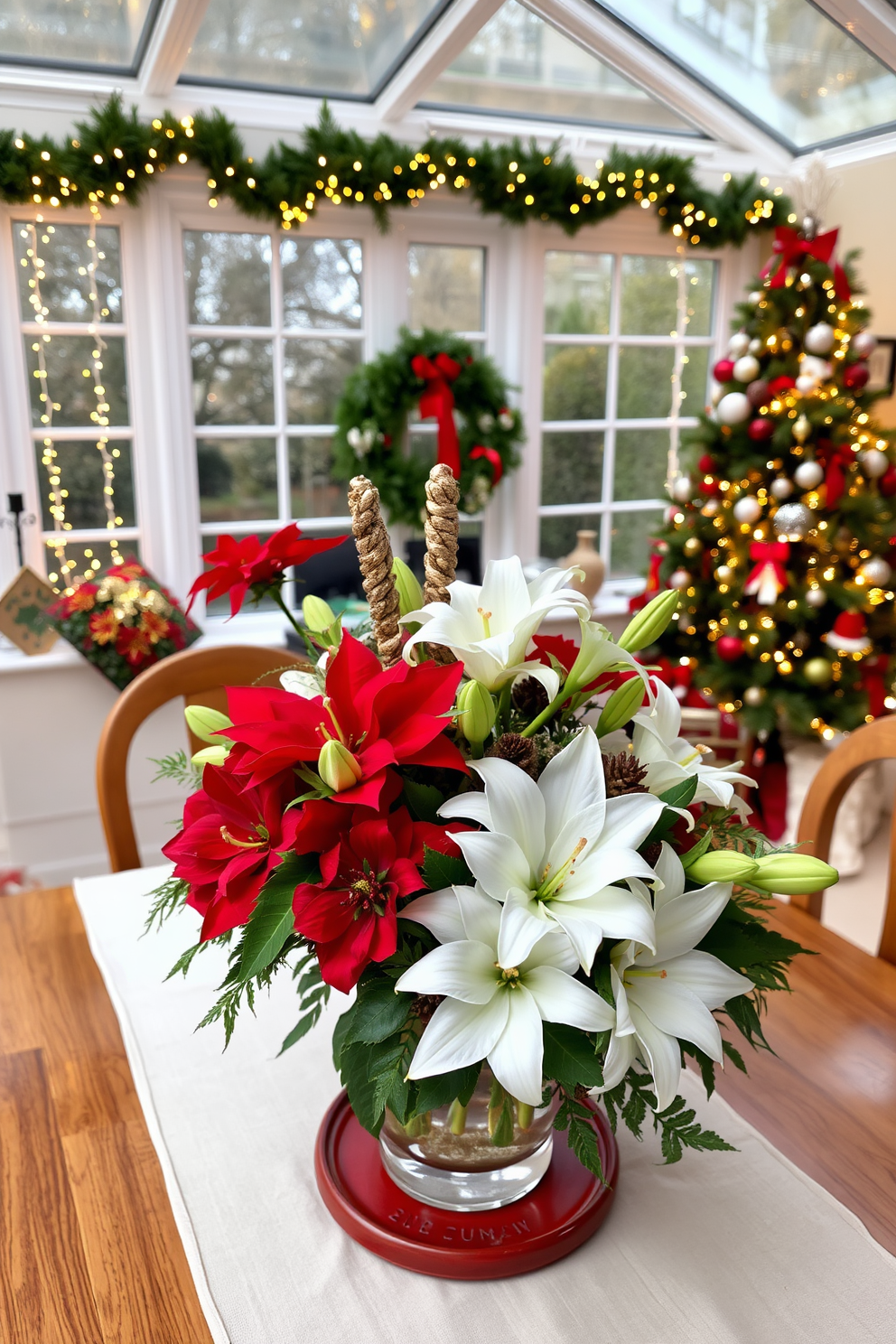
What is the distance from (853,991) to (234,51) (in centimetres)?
266

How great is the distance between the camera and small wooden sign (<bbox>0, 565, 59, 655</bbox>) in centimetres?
267

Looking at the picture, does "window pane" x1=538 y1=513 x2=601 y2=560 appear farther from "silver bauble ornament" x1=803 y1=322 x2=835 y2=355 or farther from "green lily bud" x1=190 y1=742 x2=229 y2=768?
"green lily bud" x1=190 y1=742 x2=229 y2=768

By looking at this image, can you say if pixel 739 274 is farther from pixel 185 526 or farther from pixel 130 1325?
pixel 130 1325

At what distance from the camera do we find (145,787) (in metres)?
2.86

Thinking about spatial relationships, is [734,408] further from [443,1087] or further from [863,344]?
[443,1087]

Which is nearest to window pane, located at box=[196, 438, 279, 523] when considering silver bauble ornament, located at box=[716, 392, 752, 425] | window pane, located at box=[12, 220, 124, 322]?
window pane, located at box=[12, 220, 124, 322]

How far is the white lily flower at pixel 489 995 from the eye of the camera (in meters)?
0.54

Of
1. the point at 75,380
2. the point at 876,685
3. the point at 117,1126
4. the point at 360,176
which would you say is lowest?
the point at 876,685

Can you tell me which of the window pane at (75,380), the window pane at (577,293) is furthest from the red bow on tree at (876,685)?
the window pane at (75,380)

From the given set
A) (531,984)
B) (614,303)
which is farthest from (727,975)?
(614,303)

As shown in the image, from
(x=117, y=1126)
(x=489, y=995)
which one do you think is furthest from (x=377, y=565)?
(x=117, y=1126)

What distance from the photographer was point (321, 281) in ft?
10.2

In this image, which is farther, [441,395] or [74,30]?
[441,395]

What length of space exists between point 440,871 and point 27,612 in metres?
2.41
